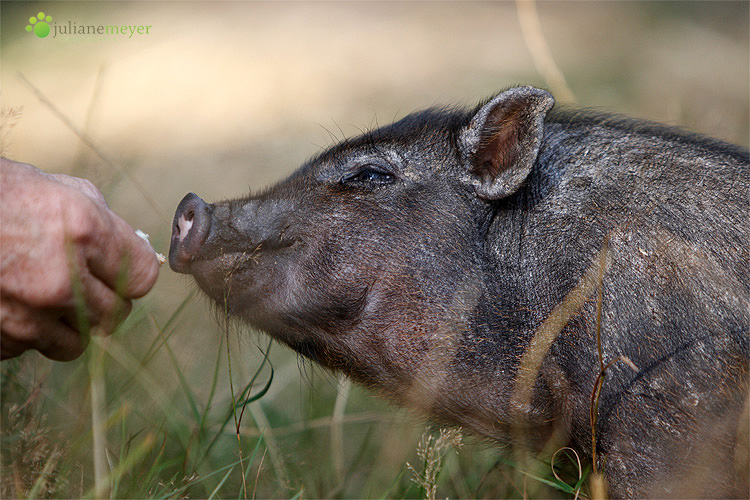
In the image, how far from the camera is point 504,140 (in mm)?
3455

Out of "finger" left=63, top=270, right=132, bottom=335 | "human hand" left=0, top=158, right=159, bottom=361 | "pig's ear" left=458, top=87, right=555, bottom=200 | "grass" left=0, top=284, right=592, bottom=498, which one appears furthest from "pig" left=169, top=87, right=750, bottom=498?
"human hand" left=0, top=158, right=159, bottom=361

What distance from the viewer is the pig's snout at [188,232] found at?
3.30 meters

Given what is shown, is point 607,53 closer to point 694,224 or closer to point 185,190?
point 185,190

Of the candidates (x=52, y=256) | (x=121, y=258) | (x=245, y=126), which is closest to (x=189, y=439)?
(x=121, y=258)

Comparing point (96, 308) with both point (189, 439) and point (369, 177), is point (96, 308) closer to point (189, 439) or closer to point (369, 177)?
point (189, 439)

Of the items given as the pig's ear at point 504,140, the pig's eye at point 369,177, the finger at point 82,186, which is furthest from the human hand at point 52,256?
the pig's ear at point 504,140

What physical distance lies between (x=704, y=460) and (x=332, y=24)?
9.34 meters

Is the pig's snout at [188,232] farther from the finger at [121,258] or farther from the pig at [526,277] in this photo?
the finger at [121,258]

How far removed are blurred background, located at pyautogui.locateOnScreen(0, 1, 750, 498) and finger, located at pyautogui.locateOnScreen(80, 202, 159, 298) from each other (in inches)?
18.0

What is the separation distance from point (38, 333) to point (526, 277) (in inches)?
74.9

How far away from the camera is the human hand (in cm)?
241

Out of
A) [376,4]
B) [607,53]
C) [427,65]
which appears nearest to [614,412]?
[427,65]

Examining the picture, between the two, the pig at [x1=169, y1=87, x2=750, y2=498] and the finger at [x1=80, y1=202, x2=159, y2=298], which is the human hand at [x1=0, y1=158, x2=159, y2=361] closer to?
the finger at [x1=80, y1=202, x2=159, y2=298]

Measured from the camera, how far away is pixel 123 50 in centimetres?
928
